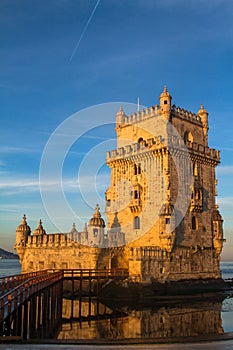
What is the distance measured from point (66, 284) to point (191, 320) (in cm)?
1639

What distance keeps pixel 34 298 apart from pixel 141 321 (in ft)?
30.9

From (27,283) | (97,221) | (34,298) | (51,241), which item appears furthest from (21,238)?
(27,283)

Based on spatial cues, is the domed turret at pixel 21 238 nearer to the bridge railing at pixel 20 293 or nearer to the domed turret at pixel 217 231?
the bridge railing at pixel 20 293

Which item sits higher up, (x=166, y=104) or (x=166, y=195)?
(x=166, y=104)

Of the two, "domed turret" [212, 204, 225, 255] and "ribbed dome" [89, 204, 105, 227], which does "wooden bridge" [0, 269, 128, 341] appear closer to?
"ribbed dome" [89, 204, 105, 227]

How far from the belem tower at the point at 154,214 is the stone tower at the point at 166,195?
0.10 m

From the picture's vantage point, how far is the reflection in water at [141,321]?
88.3ft

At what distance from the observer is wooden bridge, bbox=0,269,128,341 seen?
18.8 meters

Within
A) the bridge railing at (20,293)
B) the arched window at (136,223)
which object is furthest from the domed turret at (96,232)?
the bridge railing at (20,293)

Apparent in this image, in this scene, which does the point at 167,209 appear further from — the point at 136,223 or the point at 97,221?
the point at 97,221

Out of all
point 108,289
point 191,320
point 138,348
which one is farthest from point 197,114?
point 138,348

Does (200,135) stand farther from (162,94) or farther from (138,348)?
(138,348)

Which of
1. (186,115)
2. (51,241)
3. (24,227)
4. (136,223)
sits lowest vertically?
(51,241)

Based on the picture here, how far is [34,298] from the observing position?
81.3 feet
